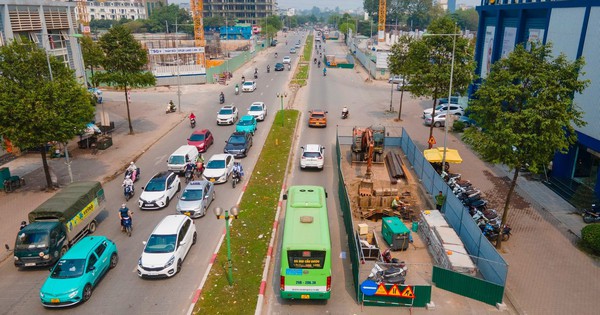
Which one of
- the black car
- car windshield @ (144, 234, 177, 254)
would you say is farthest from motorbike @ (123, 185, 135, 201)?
the black car

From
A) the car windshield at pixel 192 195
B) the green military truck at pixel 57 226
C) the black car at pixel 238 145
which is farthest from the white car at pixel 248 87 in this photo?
the green military truck at pixel 57 226

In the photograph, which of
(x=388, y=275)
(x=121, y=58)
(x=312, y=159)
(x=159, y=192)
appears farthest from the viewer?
(x=121, y=58)

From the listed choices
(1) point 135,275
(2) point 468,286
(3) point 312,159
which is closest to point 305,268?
(2) point 468,286

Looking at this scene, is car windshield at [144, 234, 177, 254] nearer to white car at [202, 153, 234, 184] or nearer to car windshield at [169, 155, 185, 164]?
white car at [202, 153, 234, 184]

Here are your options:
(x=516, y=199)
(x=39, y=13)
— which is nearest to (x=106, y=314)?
(x=516, y=199)

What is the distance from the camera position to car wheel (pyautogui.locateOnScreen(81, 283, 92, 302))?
50.1 ft

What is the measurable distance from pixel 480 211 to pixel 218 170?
601 inches

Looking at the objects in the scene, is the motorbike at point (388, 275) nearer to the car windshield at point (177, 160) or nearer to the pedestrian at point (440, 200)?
the pedestrian at point (440, 200)

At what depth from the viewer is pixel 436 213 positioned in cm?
2041

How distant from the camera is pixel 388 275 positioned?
51.4ft

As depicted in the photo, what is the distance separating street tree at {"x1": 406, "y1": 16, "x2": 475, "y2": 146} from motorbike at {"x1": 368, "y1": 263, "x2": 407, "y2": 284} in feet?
62.8

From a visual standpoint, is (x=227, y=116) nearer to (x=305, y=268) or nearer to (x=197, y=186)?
(x=197, y=186)

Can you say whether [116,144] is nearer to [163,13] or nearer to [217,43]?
[217,43]

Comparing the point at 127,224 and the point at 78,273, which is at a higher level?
the point at 78,273
